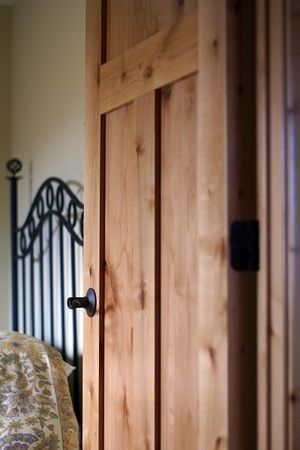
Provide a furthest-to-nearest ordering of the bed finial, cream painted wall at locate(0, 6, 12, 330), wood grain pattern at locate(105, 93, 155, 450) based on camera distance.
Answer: cream painted wall at locate(0, 6, 12, 330), the bed finial, wood grain pattern at locate(105, 93, 155, 450)

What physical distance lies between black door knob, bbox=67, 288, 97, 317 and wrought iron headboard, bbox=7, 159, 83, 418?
90 centimetres

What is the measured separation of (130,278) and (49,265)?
4.86ft

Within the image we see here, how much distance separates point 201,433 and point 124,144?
68 cm

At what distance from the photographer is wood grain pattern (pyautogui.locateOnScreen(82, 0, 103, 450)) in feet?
4.25

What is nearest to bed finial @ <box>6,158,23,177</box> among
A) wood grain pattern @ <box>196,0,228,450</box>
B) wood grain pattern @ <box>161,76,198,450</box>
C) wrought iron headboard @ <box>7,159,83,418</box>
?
wrought iron headboard @ <box>7,159,83,418</box>

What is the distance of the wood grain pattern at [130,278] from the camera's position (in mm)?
1088

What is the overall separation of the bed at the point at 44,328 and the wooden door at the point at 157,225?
24 cm

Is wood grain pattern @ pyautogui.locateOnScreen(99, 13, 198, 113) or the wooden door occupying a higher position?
wood grain pattern @ pyautogui.locateOnScreen(99, 13, 198, 113)

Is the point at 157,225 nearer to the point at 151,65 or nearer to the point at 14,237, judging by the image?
the point at 151,65

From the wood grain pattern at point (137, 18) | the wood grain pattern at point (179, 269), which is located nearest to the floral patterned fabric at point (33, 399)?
the wood grain pattern at point (179, 269)

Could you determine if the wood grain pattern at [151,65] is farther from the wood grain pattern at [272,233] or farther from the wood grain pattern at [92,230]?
the wood grain pattern at [272,233]

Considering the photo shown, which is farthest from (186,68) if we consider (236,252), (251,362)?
(251,362)

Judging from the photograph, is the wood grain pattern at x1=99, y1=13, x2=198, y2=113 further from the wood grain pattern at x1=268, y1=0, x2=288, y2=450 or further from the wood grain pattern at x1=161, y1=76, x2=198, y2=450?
the wood grain pattern at x1=268, y1=0, x2=288, y2=450

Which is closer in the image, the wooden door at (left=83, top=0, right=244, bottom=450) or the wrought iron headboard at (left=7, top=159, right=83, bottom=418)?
the wooden door at (left=83, top=0, right=244, bottom=450)
